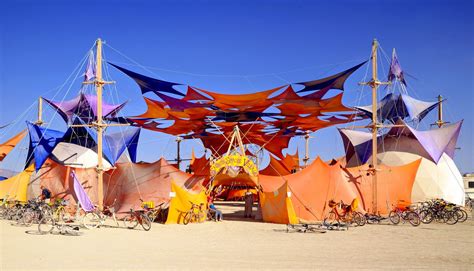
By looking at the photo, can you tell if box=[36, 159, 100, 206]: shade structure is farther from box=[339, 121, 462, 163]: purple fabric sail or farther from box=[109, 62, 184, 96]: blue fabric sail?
box=[339, 121, 462, 163]: purple fabric sail

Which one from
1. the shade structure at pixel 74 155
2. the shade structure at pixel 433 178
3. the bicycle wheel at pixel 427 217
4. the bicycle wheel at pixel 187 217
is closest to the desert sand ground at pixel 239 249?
the bicycle wheel at pixel 427 217

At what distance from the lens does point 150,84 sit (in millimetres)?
19969

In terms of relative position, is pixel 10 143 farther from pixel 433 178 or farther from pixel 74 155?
pixel 433 178

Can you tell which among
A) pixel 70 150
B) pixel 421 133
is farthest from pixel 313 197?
pixel 70 150

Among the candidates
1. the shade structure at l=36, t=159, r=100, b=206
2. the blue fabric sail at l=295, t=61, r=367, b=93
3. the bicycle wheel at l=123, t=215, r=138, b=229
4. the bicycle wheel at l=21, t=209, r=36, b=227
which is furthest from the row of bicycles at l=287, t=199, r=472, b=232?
the shade structure at l=36, t=159, r=100, b=206

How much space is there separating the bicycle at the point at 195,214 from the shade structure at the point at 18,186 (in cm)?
953

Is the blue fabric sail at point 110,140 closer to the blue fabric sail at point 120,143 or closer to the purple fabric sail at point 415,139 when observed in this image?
the blue fabric sail at point 120,143

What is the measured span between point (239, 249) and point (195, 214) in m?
8.33

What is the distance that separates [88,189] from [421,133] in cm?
1736

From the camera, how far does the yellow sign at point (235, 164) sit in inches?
826

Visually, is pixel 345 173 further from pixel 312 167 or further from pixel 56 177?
pixel 56 177

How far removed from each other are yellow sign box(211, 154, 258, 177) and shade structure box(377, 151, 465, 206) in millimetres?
11146

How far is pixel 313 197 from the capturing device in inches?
764

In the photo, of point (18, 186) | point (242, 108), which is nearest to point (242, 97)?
point (242, 108)
